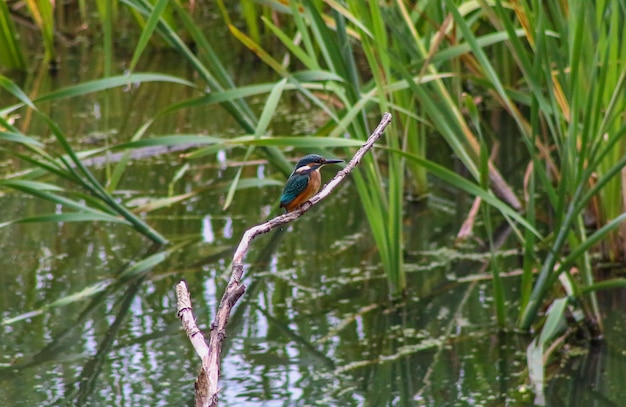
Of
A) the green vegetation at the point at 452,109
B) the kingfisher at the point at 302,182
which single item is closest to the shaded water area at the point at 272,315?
the green vegetation at the point at 452,109

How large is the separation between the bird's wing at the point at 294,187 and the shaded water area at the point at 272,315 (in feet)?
2.48

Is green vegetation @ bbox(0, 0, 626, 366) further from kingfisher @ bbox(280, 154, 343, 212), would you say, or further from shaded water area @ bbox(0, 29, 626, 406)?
kingfisher @ bbox(280, 154, 343, 212)

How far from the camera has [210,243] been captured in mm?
3590

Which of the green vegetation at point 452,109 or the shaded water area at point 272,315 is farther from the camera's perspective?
the shaded water area at point 272,315

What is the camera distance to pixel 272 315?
308cm

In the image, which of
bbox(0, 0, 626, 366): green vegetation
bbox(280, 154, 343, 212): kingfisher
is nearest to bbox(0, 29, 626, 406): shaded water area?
bbox(0, 0, 626, 366): green vegetation

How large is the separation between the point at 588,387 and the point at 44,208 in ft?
7.69

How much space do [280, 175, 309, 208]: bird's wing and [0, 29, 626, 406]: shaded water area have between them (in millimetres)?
755

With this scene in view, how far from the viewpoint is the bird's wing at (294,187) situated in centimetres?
200

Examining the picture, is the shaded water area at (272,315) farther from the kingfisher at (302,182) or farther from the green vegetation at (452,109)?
the kingfisher at (302,182)

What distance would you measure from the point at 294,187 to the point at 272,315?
44.9 inches

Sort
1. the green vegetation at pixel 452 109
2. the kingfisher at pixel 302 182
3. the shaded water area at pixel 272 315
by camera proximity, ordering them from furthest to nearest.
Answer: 1. the shaded water area at pixel 272 315
2. the green vegetation at pixel 452 109
3. the kingfisher at pixel 302 182

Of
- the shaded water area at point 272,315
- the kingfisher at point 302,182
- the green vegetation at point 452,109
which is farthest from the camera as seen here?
the shaded water area at point 272,315

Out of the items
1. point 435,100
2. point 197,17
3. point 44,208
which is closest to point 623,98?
point 435,100
